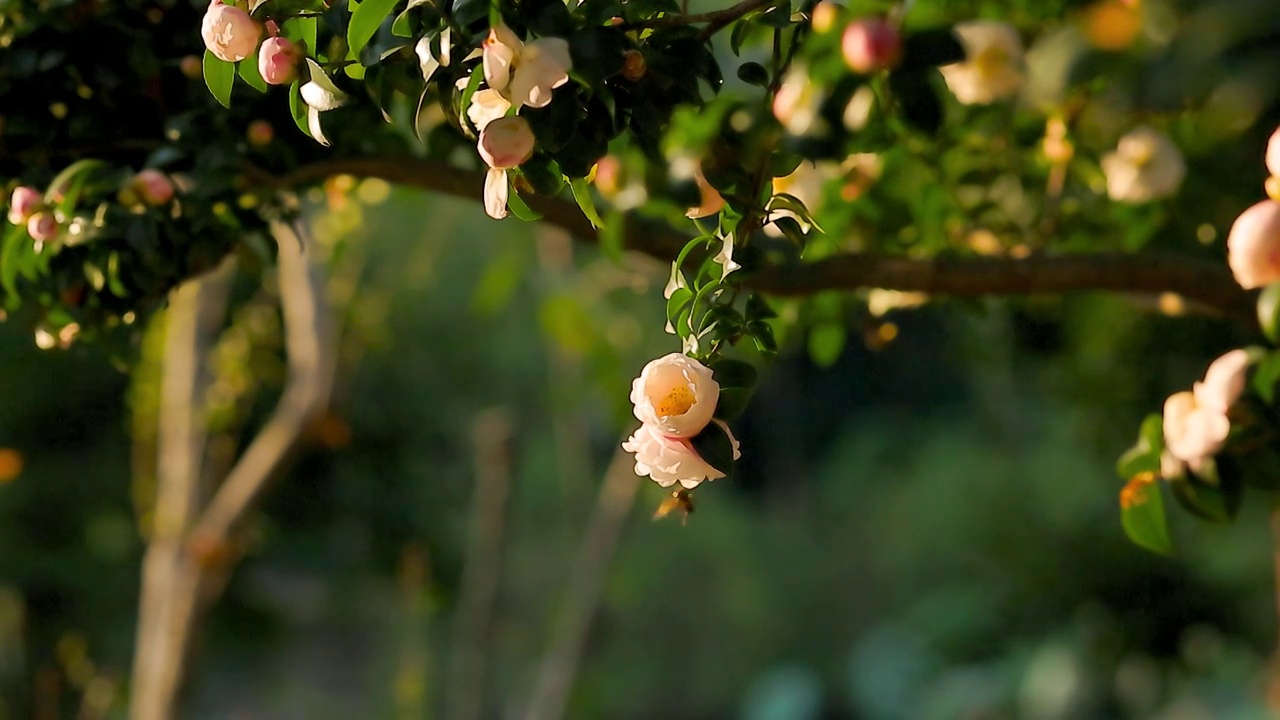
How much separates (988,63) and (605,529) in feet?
3.16

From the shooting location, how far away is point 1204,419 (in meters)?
0.41

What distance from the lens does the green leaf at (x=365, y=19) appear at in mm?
282

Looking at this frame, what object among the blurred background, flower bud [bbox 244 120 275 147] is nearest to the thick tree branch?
flower bud [bbox 244 120 275 147]

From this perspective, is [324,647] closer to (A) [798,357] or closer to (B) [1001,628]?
(A) [798,357]

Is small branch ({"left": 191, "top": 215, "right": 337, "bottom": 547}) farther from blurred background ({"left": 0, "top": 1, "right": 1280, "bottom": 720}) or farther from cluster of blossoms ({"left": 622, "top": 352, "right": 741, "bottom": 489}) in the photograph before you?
cluster of blossoms ({"left": 622, "top": 352, "right": 741, "bottom": 489})

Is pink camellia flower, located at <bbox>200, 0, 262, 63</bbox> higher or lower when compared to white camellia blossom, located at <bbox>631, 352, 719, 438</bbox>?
higher

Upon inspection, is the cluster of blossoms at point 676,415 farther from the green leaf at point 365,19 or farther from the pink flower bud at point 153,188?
the pink flower bud at point 153,188

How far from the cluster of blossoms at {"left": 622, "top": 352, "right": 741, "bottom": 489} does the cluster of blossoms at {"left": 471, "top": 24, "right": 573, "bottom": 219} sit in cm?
6

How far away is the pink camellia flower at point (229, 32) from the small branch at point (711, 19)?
0.11 metres

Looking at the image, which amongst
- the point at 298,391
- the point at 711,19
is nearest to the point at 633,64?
the point at 711,19

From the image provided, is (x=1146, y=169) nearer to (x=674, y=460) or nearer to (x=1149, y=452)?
(x=1149, y=452)

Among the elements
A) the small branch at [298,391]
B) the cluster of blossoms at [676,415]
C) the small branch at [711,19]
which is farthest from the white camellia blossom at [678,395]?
the small branch at [298,391]

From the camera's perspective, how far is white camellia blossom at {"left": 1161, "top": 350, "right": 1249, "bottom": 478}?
41cm

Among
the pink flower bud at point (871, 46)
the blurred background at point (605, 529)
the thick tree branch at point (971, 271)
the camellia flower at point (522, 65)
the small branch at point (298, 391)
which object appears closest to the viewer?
the camellia flower at point (522, 65)
